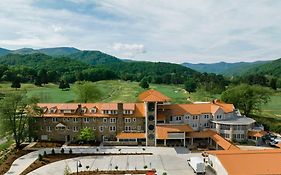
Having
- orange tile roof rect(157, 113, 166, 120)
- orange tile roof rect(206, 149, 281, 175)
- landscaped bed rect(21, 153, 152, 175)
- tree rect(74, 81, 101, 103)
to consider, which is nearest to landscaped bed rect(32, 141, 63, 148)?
landscaped bed rect(21, 153, 152, 175)

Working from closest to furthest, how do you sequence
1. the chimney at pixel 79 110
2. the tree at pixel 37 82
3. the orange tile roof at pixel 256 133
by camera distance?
the orange tile roof at pixel 256 133, the chimney at pixel 79 110, the tree at pixel 37 82

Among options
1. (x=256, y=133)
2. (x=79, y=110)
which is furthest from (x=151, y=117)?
(x=256, y=133)

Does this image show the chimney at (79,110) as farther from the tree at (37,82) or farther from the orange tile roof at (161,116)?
the tree at (37,82)

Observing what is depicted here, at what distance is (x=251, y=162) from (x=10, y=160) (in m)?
32.0

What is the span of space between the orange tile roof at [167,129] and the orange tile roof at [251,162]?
12.6 m

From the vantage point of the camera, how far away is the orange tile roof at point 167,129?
172 feet

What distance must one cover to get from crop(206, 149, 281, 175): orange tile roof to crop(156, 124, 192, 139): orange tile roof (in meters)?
12.6

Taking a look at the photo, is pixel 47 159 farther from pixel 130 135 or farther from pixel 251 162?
pixel 251 162

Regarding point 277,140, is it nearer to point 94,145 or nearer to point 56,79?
point 94,145

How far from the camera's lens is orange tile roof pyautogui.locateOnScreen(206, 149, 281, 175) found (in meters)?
35.6

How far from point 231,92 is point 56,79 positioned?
8997 centimetres

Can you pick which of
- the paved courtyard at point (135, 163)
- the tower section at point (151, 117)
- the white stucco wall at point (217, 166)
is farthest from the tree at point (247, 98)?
the white stucco wall at point (217, 166)

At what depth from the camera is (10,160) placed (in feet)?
149

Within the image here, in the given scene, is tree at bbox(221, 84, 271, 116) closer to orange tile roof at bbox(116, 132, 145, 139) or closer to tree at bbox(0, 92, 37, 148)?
orange tile roof at bbox(116, 132, 145, 139)
